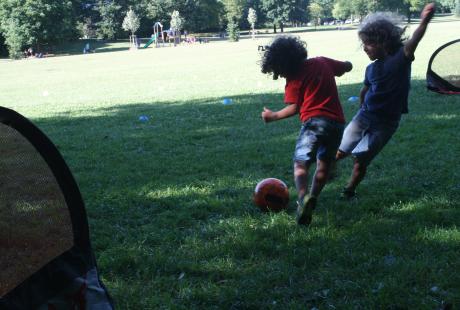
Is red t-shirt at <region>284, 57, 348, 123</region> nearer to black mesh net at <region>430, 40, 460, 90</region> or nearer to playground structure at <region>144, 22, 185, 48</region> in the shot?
black mesh net at <region>430, 40, 460, 90</region>

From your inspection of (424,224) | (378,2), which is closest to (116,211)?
(424,224)

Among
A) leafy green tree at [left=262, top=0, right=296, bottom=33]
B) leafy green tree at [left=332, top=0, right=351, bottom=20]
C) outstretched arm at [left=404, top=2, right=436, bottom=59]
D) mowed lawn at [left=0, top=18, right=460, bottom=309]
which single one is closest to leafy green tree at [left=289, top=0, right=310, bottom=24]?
leafy green tree at [left=262, top=0, right=296, bottom=33]

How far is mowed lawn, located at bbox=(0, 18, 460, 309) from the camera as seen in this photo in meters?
3.15

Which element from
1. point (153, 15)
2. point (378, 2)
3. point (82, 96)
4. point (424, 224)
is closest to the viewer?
point (424, 224)

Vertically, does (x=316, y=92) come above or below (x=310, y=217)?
above

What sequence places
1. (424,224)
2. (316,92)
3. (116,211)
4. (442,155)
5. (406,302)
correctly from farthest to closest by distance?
(442,155) < (116,211) < (316,92) < (424,224) < (406,302)

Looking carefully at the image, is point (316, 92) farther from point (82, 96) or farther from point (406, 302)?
point (82, 96)

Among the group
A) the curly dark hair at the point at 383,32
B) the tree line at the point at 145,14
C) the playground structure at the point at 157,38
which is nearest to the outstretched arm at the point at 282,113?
the curly dark hair at the point at 383,32

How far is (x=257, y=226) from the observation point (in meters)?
4.19

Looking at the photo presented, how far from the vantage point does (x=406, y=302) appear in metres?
2.94

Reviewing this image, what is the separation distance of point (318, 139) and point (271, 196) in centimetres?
64

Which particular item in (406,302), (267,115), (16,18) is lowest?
(406,302)

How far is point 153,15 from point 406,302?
77.5 metres

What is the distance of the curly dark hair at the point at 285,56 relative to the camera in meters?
4.25
